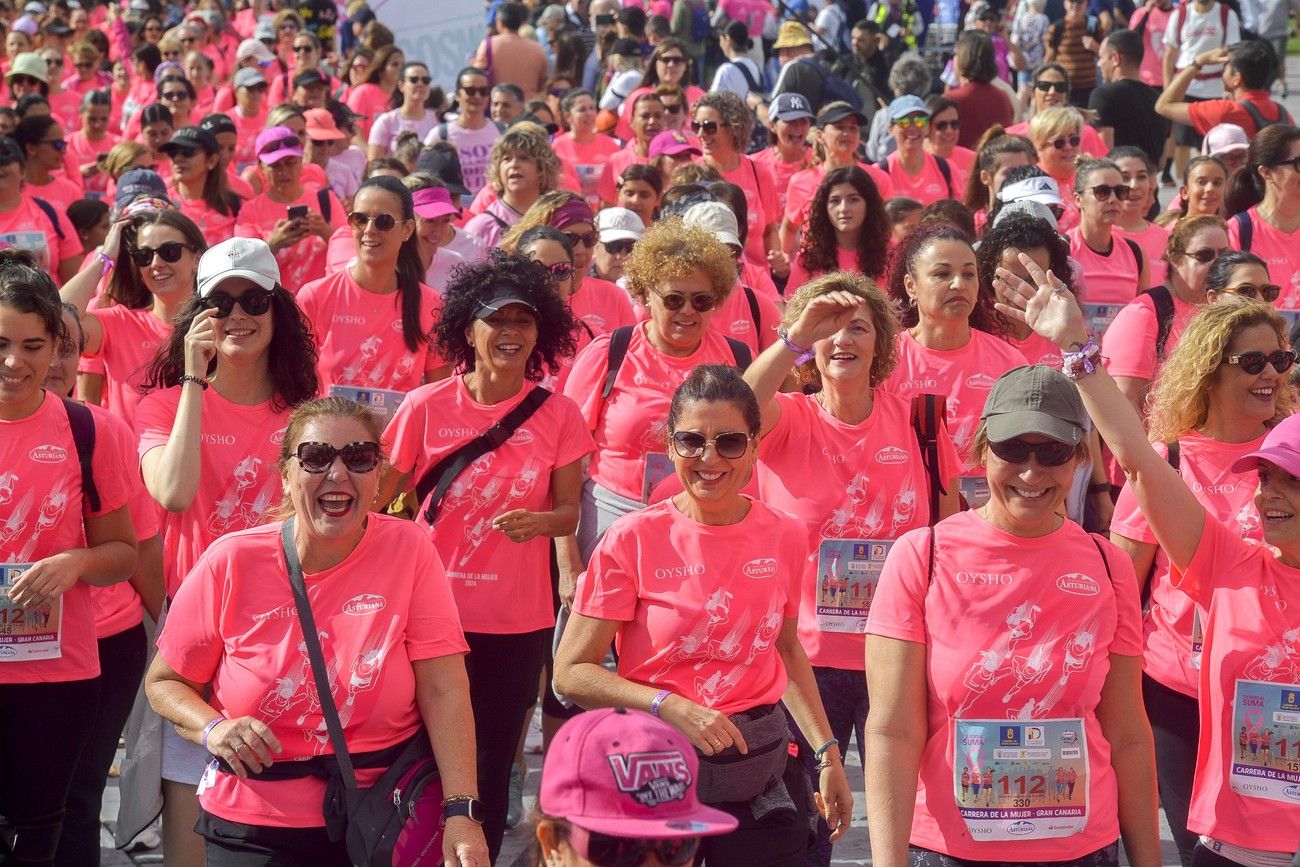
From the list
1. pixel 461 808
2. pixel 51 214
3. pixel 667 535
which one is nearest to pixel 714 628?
pixel 667 535

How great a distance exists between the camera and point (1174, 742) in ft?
15.1

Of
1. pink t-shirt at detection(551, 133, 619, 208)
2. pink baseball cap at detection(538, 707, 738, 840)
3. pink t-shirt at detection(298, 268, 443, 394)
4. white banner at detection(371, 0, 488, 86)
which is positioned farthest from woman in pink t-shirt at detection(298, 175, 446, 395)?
white banner at detection(371, 0, 488, 86)

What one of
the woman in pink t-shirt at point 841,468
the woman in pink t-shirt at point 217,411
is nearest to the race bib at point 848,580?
the woman in pink t-shirt at point 841,468

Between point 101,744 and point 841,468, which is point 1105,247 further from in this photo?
point 101,744

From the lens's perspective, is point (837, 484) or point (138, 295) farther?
point (138, 295)

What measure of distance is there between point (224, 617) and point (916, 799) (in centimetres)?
158

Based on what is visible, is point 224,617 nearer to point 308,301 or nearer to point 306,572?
point 306,572

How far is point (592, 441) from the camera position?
5422mm

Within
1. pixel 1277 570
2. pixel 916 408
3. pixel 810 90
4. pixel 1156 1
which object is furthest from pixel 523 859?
pixel 1156 1

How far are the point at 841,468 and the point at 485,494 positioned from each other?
41.3 inches

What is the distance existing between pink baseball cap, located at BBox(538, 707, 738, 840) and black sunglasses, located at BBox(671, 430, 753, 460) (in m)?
1.63

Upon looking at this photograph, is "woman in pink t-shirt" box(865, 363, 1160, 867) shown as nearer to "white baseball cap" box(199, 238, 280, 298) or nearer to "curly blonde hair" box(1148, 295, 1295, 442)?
"curly blonde hair" box(1148, 295, 1295, 442)

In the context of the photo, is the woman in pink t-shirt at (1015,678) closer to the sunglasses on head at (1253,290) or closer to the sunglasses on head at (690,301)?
the sunglasses on head at (690,301)

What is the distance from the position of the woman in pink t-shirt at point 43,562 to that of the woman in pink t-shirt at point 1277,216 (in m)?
5.09
